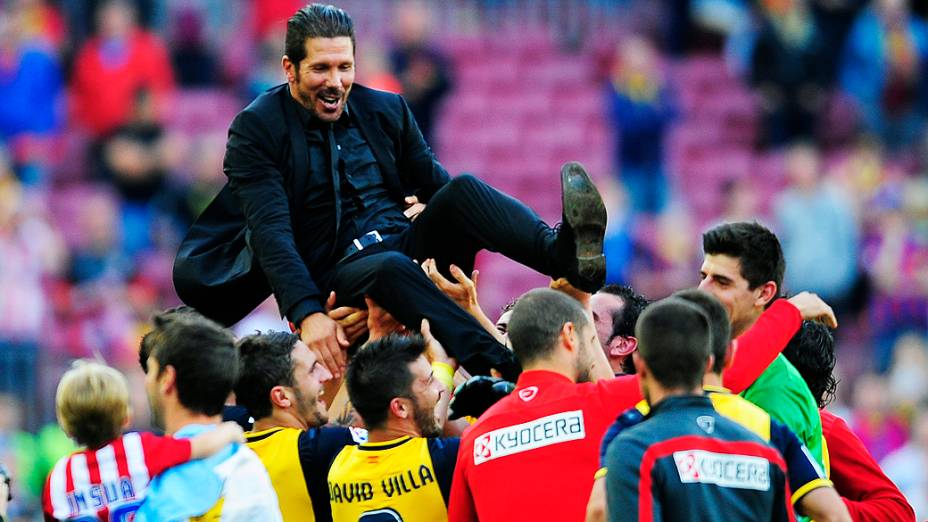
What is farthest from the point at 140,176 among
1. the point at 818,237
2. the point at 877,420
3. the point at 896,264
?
the point at 877,420

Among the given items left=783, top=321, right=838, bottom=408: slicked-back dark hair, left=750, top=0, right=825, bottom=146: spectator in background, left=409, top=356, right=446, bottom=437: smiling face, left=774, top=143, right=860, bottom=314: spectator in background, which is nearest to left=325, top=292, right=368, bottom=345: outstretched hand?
left=409, top=356, right=446, bottom=437: smiling face

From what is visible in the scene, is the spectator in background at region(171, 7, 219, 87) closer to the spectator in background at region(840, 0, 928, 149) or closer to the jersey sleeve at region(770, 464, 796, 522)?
the spectator in background at region(840, 0, 928, 149)

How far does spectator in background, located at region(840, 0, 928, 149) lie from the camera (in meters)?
16.7

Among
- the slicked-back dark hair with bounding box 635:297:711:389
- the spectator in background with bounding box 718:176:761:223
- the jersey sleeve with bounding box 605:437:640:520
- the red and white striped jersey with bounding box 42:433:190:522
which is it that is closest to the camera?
the jersey sleeve with bounding box 605:437:640:520

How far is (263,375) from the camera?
6469 millimetres

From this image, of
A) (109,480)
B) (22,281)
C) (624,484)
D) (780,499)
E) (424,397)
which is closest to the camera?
(624,484)

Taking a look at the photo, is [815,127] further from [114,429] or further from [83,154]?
[114,429]

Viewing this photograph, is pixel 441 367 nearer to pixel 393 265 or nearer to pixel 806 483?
pixel 393 265

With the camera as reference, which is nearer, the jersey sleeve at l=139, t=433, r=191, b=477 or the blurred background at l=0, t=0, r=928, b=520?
the jersey sleeve at l=139, t=433, r=191, b=477

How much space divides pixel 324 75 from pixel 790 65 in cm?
1088

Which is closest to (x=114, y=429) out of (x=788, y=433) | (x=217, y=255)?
(x=217, y=255)

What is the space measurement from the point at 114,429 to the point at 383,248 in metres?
1.60

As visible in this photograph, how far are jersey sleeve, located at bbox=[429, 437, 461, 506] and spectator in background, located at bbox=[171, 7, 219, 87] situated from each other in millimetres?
11278

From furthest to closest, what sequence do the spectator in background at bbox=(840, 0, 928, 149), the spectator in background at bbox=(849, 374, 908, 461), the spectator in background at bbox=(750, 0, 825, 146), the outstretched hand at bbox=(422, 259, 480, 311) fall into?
the spectator in background at bbox=(750, 0, 825, 146) → the spectator in background at bbox=(840, 0, 928, 149) → the spectator in background at bbox=(849, 374, 908, 461) → the outstretched hand at bbox=(422, 259, 480, 311)
